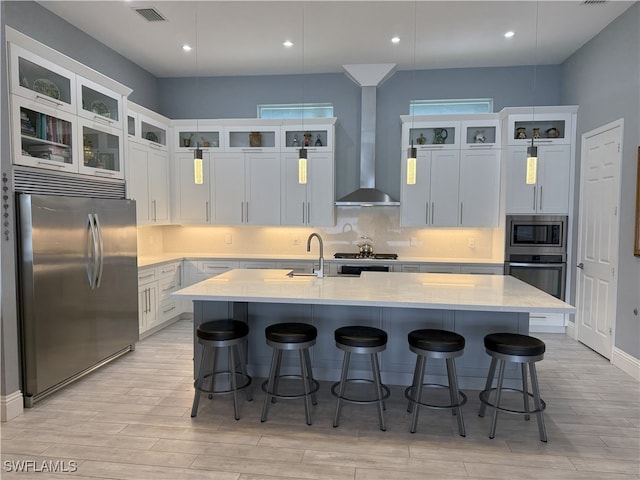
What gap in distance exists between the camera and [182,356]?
4320 millimetres

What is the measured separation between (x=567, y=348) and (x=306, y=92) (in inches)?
178

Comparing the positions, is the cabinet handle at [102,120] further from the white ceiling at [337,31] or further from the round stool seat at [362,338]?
the round stool seat at [362,338]

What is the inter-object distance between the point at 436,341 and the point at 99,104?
3623mm

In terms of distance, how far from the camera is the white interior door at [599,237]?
4152mm

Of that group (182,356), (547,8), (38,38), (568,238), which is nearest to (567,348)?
(568,238)

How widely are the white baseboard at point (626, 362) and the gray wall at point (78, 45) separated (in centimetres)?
612

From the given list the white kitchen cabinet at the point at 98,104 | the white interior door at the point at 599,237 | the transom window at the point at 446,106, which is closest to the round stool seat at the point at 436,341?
the white interior door at the point at 599,237

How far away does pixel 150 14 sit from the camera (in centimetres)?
411

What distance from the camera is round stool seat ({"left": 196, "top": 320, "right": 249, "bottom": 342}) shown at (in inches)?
114

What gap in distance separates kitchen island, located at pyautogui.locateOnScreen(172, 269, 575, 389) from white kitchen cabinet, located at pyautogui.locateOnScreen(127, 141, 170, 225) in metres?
1.87

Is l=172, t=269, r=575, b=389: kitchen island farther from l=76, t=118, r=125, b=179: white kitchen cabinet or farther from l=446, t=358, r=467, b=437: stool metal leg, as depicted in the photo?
l=76, t=118, r=125, b=179: white kitchen cabinet

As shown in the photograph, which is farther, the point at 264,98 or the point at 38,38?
the point at 264,98

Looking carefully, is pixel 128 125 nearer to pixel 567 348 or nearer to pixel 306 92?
pixel 306 92

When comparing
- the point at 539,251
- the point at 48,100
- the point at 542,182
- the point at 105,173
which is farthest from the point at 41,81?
the point at 539,251
